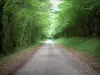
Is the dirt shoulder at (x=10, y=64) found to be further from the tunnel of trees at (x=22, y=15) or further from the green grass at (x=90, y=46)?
the green grass at (x=90, y=46)

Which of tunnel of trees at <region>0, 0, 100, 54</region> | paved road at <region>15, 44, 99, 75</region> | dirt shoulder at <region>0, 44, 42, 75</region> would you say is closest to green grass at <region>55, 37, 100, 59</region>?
paved road at <region>15, 44, 99, 75</region>

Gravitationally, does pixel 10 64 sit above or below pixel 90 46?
below

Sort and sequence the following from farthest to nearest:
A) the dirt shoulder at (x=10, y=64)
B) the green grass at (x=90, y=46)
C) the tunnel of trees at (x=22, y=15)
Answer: the green grass at (x=90, y=46)
the tunnel of trees at (x=22, y=15)
the dirt shoulder at (x=10, y=64)

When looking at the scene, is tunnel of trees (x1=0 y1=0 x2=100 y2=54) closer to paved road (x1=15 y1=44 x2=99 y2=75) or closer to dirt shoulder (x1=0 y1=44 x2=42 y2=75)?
dirt shoulder (x1=0 y1=44 x2=42 y2=75)

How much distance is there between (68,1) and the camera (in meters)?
26.8

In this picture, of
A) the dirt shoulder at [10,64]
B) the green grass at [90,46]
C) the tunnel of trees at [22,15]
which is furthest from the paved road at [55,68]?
the tunnel of trees at [22,15]

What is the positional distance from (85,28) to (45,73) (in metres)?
25.4

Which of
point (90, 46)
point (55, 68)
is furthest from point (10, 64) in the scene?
point (90, 46)

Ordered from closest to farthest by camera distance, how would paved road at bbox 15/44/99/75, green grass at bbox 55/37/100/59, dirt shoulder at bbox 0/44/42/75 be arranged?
paved road at bbox 15/44/99/75 → dirt shoulder at bbox 0/44/42/75 → green grass at bbox 55/37/100/59

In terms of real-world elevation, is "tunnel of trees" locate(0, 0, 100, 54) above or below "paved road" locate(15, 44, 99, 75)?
above

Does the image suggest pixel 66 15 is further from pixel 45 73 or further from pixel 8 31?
pixel 45 73

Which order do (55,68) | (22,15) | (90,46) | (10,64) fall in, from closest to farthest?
(55,68) < (10,64) < (90,46) < (22,15)

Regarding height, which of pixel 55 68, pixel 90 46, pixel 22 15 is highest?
pixel 22 15

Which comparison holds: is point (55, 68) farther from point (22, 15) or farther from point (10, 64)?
point (22, 15)
